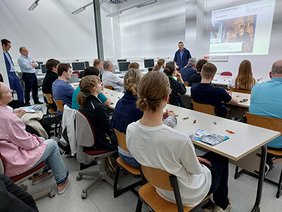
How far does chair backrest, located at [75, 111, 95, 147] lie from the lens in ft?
6.14

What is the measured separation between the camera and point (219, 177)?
1.44 meters

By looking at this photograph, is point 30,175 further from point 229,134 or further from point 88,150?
point 229,134

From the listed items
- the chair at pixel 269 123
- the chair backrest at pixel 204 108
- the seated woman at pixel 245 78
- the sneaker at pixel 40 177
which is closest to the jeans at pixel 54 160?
the sneaker at pixel 40 177

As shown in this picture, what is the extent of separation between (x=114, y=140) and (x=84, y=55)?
Result: 295 inches

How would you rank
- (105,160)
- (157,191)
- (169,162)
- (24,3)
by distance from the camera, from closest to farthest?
(169,162), (157,191), (105,160), (24,3)

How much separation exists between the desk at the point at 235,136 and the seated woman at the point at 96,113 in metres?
0.68

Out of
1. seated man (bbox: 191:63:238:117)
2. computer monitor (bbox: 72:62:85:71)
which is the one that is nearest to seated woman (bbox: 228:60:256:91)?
seated man (bbox: 191:63:238:117)

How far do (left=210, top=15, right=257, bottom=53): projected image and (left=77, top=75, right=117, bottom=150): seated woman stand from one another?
17.4 feet

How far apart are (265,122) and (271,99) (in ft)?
0.80

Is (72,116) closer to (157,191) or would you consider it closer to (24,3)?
(157,191)

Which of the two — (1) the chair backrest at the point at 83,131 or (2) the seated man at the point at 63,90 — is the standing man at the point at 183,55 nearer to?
(2) the seated man at the point at 63,90

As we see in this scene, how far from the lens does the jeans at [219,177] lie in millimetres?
1417

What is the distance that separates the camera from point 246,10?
5566mm

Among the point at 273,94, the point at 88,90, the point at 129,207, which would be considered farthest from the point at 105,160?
the point at 273,94
